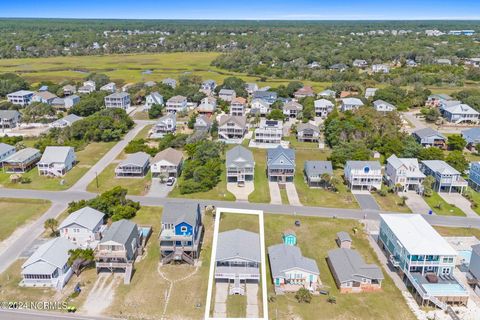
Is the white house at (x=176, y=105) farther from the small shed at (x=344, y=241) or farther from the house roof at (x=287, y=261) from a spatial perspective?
the house roof at (x=287, y=261)

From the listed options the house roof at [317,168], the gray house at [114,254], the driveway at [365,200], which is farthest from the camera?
the house roof at [317,168]

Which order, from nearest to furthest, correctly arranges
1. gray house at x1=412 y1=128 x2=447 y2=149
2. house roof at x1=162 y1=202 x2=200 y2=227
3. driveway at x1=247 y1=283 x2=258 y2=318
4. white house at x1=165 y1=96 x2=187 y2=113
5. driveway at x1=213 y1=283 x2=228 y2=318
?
driveway at x1=213 y1=283 x2=228 y2=318 → driveway at x1=247 y1=283 x2=258 y2=318 → house roof at x1=162 y1=202 x2=200 y2=227 → gray house at x1=412 y1=128 x2=447 y2=149 → white house at x1=165 y1=96 x2=187 y2=113

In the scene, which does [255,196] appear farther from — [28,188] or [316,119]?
[316,119]

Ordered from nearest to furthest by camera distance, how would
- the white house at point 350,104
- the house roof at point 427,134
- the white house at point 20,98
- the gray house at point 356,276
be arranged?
the gray house at point 356,276, the house roof at point 427,134, the white house at point 350,104, the white house at point 20,98

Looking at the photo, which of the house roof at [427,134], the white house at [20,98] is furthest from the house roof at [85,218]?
the white house at [20,98]

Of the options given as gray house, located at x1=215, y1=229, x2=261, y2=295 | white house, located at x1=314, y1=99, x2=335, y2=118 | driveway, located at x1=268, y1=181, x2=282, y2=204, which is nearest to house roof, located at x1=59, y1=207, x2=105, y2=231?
gray house, located at x1=215, y1=229, x2=261, y2=295

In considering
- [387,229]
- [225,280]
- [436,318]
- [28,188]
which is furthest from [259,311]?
[28,188]

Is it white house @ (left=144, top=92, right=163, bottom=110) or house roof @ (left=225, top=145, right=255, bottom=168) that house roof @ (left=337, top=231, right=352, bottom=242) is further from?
white house @ (left=144, top=92, right=163, bottom=110)
